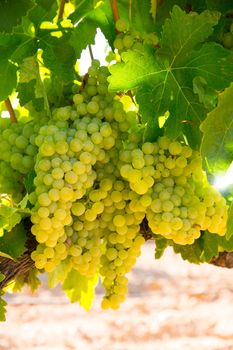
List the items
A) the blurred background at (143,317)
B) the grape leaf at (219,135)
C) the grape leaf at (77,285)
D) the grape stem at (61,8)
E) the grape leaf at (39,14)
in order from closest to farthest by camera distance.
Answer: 1. the grape leaf at (219,135)
2. the grape leaf at (39,14)
3. the grape stem at (61,8)
4. the grape leaf at (77,285)
5. the blurred background at (143,317)

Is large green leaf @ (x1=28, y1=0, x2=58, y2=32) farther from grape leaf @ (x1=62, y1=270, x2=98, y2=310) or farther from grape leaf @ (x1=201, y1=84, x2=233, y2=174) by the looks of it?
grape leaf @ (x1=62, y1=270, x2=98, y2=310)

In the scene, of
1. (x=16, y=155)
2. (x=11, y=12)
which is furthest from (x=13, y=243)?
(x=11, y=12)

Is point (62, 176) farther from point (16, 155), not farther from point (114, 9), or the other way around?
point (114, 9)

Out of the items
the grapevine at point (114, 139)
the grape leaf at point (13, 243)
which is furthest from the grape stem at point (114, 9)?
the grape leaf at point (13, 243)

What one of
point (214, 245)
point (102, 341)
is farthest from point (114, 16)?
point (102, 341)

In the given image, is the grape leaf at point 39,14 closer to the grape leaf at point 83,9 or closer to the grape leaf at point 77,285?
the grape leaf at point 83,9

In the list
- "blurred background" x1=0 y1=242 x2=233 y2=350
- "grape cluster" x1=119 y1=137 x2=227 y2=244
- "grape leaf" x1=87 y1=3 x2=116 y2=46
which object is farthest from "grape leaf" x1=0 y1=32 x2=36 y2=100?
"blurred background" x1=0 y1=242 x2=233 y2=350

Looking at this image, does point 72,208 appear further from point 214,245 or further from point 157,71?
point 214,245
